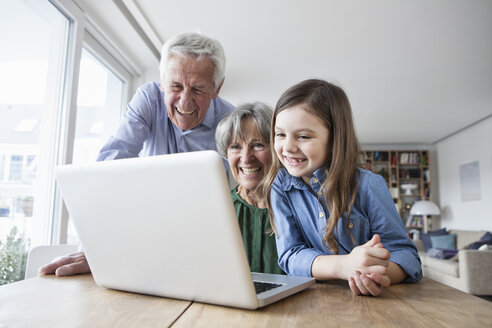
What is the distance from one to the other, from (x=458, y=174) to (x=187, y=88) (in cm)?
743

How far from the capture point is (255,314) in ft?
1.83

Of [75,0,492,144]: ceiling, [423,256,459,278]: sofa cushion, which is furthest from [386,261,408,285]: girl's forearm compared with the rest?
[423,256,459,278]: sofa cushion

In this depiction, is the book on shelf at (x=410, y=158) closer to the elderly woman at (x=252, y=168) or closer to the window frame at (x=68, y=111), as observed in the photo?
the window frame at (x=68, y=111)

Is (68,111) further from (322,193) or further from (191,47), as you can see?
(322,193)

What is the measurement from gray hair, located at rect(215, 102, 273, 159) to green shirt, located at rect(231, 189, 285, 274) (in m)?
0.28

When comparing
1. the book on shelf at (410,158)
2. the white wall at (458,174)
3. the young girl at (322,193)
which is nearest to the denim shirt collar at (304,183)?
the young girl at (322,193)

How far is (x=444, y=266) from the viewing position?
4.66 meters

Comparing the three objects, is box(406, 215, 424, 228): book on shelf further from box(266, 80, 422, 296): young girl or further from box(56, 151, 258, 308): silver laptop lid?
box(56, 151, 258, 308): silver laptop lid

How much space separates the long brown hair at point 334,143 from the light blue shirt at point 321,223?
0.11 ft

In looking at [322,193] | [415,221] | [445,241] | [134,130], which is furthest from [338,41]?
[415,221]

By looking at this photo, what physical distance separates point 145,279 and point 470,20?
149 inches

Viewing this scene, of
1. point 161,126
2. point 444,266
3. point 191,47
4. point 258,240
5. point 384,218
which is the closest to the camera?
point 384,218

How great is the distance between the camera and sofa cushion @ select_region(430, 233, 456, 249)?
20.4 ft

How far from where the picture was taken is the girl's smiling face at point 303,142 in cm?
105
